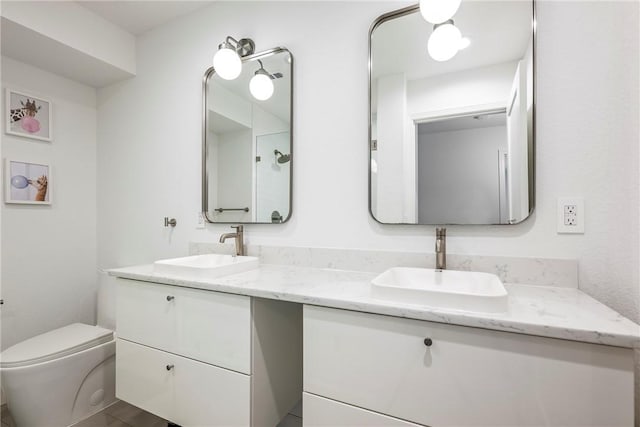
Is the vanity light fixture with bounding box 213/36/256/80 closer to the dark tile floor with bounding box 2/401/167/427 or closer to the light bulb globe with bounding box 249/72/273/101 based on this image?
the light bulb globe with bounding box 249/72/273/101

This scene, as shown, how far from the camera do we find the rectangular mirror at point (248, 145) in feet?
5.27

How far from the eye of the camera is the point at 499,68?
119 cm

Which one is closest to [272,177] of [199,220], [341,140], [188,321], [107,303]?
[341,140]

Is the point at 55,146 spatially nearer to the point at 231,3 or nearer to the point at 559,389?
the point at 231,3

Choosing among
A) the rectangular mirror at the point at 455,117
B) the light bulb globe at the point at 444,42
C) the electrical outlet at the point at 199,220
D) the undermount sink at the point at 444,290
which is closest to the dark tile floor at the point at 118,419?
the electrical outlet at the point at 199,220

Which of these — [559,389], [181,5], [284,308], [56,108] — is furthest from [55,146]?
[559,389]

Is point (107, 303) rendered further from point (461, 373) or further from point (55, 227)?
point (461, 373)

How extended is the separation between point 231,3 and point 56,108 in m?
1.52

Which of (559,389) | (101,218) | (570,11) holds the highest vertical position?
(570,11)

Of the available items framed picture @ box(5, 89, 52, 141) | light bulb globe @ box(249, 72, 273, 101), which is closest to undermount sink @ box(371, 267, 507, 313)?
A: light bulb globe @ box(249, 72, 273, 101)

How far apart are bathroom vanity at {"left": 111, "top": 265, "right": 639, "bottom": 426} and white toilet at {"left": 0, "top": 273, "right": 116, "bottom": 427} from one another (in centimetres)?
39

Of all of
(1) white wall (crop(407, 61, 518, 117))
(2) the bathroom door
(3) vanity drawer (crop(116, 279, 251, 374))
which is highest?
(1) white wall (crop(407, 61, 518, 117))

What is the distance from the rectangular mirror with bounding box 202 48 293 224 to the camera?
161 centimetres

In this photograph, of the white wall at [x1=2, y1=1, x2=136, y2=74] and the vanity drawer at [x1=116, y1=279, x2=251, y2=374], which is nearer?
the vanity drawer at [x1=116, y1=279, x2=251, y2=374]
